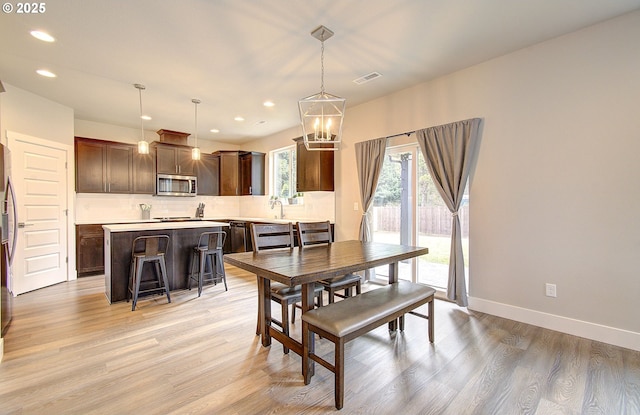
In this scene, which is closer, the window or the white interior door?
the white interior door

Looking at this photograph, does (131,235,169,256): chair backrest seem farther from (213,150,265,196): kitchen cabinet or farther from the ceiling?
(213,150,265,196): kitchen cabinet

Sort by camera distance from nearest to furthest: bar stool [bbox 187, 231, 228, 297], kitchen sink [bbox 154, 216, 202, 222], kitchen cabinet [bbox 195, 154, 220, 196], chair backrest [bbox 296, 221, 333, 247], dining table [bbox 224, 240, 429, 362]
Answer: dining table [bbox 224, 240, 429, 362] < chair backrest [bbox 296, 221, 333, 247] < bar stool [bbox 187, 231, 228, 297] < kitchen sink [bbox 154, 216, 202, 222] < kitchen cabinet [bbox 195, 154, 220, 196]

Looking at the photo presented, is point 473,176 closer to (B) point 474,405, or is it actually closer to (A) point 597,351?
(A) point 597,351

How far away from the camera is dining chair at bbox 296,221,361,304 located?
2775 mm

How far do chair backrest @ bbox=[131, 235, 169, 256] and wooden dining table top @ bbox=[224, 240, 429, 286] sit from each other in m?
1.64

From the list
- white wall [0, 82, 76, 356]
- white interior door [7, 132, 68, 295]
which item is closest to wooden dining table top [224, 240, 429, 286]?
white interior door [7, 132, 68, 295]

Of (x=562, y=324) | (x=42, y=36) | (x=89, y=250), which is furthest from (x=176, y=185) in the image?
(x=562, y=324)

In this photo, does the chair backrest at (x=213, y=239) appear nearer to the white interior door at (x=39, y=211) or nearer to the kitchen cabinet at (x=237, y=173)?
the white interior door at (x=39, y=211)

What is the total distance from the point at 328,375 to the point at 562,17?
3.55 metres

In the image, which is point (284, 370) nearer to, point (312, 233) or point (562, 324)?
point (312, 233)

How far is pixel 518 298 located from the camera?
9.89 ft

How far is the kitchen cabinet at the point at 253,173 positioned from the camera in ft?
21.6

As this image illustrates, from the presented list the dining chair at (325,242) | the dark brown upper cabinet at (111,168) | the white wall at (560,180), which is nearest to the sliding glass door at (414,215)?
the white wall at (560,180)

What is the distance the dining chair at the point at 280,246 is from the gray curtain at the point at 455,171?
1730mm
